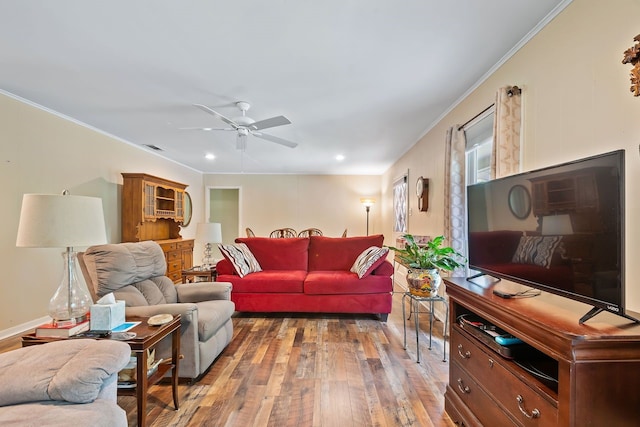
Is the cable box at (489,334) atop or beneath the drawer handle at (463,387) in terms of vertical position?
atop

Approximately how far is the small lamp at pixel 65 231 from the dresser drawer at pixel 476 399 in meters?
2.22

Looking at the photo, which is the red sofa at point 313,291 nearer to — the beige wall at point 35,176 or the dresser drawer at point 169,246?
the dresser drawer at point 169,246

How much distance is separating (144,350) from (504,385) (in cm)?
177

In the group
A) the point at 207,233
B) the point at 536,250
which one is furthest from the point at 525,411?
the point at 207,233

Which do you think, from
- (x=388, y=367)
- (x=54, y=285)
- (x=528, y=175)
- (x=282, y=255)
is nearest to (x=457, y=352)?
(x=388, y=367)

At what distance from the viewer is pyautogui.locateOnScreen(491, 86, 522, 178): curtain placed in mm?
2029

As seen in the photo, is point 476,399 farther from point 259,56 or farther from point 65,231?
point 259,56

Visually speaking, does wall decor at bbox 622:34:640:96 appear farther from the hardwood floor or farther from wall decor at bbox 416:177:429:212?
wall decor at bbox 416:177:429:212

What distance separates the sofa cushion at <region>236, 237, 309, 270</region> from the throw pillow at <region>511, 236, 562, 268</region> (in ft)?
9.86

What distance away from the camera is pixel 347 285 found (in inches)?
140

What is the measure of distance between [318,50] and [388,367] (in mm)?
2548

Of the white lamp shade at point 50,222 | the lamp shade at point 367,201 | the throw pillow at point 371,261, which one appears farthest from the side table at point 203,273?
the lamp shade at point 367,201

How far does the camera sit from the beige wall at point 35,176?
2936 millimetres

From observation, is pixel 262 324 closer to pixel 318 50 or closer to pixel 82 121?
pixel 318 50
